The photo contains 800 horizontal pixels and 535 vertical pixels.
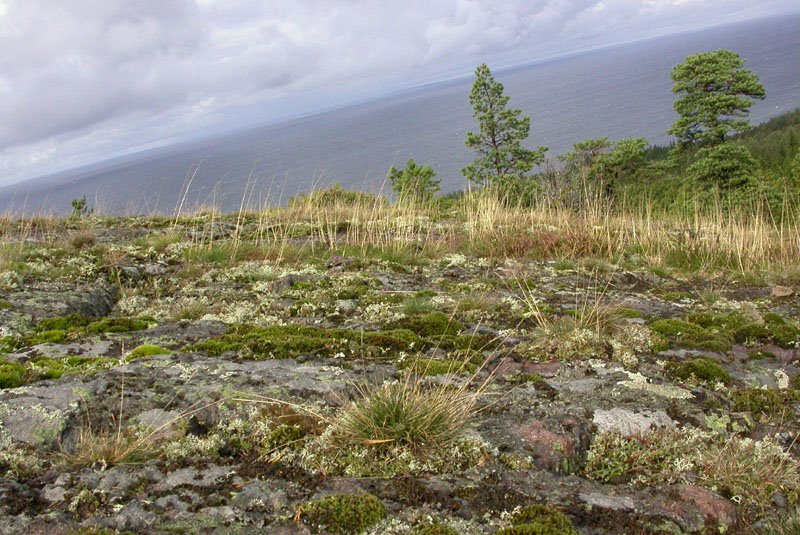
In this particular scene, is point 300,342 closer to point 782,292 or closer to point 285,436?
point 285,436

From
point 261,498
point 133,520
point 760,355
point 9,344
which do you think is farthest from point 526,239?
point 133,520

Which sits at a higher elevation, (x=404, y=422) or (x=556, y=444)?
(x=404, y=422)

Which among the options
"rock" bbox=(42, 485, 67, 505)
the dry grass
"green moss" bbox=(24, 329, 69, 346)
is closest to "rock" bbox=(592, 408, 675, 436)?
"rock" bbox=(42, 485, 67, 505)

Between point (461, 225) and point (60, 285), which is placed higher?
point (60, 285)

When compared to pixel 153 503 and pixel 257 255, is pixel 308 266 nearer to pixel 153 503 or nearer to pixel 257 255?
pixel 257 255

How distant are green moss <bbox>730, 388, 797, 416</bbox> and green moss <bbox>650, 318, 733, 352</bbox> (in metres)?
0.90

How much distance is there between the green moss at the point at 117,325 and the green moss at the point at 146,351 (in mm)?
744

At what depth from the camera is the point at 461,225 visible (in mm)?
11484

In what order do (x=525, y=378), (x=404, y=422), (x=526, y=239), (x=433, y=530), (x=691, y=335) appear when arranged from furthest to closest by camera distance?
(x=526, y=239) → (x=691, y=335) → (x=525, y=378) → (x=404, y=422) → (x=433, y=530)

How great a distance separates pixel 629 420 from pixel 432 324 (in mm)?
2141

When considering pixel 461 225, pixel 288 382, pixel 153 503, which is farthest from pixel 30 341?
pixel 461 225

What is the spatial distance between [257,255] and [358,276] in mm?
2583

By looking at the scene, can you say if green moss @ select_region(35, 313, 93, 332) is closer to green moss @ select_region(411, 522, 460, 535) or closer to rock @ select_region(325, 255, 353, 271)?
rock @ select_region(325, 255, 353, 271)

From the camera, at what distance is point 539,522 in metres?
2.07
